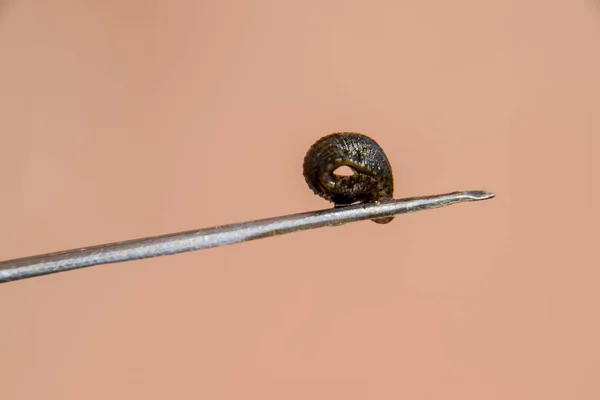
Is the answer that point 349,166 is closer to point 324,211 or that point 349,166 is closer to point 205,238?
point 324,211

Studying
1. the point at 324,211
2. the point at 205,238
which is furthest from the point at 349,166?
the point at 205,238

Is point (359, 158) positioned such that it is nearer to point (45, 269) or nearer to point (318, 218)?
point (318, 218)

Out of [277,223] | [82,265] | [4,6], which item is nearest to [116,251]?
[82,265]

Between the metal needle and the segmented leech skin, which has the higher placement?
the segmented leech skin

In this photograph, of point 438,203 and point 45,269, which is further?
point 438,203

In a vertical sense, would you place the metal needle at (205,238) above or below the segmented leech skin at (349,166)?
below
